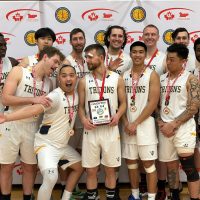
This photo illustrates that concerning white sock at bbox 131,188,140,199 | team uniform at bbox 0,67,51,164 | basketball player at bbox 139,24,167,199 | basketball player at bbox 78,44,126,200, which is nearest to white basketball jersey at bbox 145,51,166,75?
basketball player at bbox 139,24,167,199

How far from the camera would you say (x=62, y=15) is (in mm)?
5105

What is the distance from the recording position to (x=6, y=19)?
5113 mm

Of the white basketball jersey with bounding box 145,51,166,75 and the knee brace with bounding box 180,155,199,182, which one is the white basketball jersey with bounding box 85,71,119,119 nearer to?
the white basketball jersey with bounding box 145,51,166,75

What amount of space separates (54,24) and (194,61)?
2023 millimetres

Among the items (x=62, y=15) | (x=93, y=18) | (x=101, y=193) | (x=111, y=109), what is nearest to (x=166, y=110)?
(x=111, y=109)

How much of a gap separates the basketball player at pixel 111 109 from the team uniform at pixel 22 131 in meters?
0.51

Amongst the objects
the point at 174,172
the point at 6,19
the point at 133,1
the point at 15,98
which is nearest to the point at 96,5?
the point at 133,1

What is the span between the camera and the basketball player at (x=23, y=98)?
3.83m

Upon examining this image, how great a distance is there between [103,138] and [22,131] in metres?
0.90

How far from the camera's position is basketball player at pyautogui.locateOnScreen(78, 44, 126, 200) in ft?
12.9

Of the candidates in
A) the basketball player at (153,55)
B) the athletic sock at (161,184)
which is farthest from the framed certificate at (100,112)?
the athletic sock at (161,184)

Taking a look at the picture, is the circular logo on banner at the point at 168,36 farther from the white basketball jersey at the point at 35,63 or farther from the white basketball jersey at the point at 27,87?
the white basketball jersey at the point at 27,87

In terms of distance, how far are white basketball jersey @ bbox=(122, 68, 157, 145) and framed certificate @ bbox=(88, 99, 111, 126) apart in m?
0.35

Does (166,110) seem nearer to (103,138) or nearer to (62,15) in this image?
(103,138)
